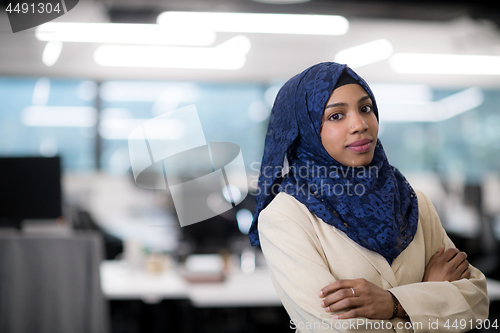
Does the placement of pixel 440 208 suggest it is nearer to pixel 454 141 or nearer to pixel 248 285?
pixel 454 141

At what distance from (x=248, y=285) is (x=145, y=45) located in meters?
3.34

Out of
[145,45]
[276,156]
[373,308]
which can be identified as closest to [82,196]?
[145,45]

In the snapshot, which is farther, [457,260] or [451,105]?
[451,105]

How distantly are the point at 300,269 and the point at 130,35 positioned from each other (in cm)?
403

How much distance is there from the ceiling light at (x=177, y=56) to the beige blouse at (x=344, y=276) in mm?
3972

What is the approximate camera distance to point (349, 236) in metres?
1.00

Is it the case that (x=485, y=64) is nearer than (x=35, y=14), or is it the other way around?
(x=35, y=14)

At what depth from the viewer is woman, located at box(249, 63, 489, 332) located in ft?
2.99

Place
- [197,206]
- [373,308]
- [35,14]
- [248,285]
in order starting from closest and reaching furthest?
[373,308], [35,14], [248,285], [197,206]

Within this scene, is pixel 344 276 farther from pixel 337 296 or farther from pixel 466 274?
pixel 466 274

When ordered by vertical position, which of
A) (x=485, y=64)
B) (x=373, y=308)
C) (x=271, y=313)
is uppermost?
(x=485, y=64)

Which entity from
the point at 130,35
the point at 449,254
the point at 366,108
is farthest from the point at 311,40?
the point at 449,254

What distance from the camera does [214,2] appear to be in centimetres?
387

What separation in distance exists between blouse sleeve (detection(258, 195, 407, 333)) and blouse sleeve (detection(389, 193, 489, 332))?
0.16ft
